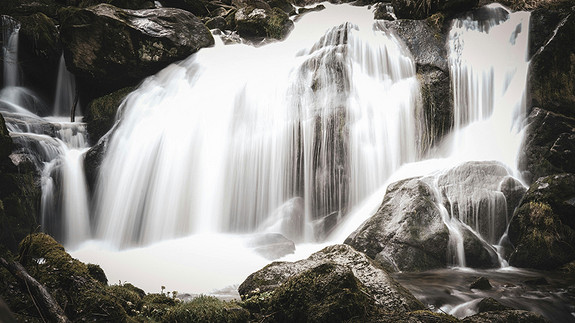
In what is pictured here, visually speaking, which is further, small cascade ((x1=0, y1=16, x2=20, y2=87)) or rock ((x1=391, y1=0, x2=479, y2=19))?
small cascade ((x1=0, y1=16, x2=20, y2=87))

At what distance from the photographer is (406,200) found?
7156 millimetres

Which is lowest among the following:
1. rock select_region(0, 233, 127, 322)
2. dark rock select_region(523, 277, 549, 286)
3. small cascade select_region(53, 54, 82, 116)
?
dark rock select_region(523, 277, 549, 286)

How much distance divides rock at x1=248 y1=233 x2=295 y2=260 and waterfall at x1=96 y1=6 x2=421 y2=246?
31.1 inches

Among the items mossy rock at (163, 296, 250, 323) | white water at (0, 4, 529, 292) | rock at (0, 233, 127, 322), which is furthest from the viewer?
white water at (0, 4, 529, 292)

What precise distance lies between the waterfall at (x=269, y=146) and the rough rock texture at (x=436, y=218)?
1768 millimetres

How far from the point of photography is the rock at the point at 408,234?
653cm

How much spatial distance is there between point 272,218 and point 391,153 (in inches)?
135

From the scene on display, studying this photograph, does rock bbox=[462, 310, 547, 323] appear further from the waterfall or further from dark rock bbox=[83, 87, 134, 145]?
dark rock bbox=[83, 87, 134, 145]

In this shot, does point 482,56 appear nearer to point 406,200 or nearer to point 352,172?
point 352,172

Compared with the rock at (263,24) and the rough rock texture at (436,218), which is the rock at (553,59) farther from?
the rock at (263,24)

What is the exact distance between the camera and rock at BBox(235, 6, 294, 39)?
14.6 m

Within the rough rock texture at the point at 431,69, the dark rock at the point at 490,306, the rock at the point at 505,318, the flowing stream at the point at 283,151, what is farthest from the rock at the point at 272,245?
the rough rock texture at the point at 431,69

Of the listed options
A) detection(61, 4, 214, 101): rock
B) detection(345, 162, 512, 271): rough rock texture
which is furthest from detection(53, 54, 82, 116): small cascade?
detection(345, 162, 512, 271): rough rock texture

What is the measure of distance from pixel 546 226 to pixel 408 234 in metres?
2.58
